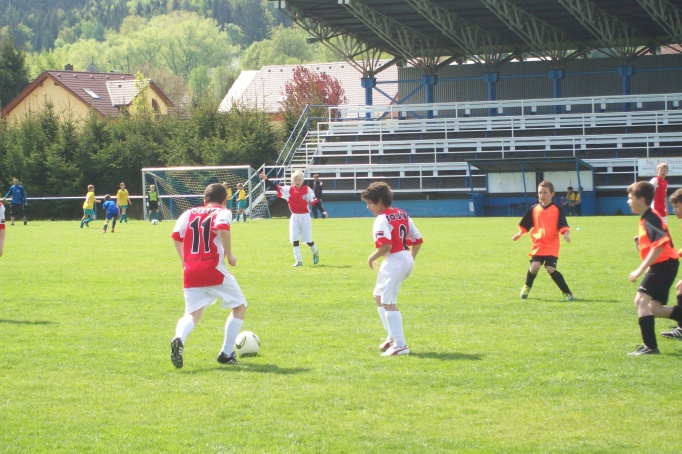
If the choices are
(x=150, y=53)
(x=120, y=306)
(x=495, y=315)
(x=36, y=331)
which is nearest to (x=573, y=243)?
(x=495, y=315)

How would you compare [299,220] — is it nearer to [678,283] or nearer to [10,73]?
[678,283]

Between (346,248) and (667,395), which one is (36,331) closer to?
(667,395)

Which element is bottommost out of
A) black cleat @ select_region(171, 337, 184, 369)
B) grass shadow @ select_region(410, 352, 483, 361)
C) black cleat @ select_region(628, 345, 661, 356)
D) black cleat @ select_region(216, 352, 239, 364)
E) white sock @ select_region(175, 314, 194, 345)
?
grass shadow @ select_region(410, 352, 483, 361)

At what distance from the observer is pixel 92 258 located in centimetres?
2008

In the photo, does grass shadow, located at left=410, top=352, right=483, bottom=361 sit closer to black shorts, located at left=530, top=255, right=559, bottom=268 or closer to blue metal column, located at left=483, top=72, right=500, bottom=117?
black shorts, located at left=530, top=255, right=559, bottom=268

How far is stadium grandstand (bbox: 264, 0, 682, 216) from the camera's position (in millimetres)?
37281

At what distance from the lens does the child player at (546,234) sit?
12.5m

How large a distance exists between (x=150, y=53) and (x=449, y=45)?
8744 cm

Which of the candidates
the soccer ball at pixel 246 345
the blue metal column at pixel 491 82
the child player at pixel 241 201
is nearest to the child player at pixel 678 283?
A: the soccer ball at pixel 246 345

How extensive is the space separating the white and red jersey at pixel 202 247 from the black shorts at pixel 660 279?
3838 millimetres

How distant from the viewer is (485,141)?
132 feet

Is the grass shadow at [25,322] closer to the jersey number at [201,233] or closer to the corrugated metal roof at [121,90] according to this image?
the jersey number at [201,233]

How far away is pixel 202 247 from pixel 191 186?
119 ft

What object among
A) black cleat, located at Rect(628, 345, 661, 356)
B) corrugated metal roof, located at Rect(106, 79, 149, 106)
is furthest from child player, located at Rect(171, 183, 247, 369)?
corrugated metal roof, located at Rect(106, 79, 149, 106)
